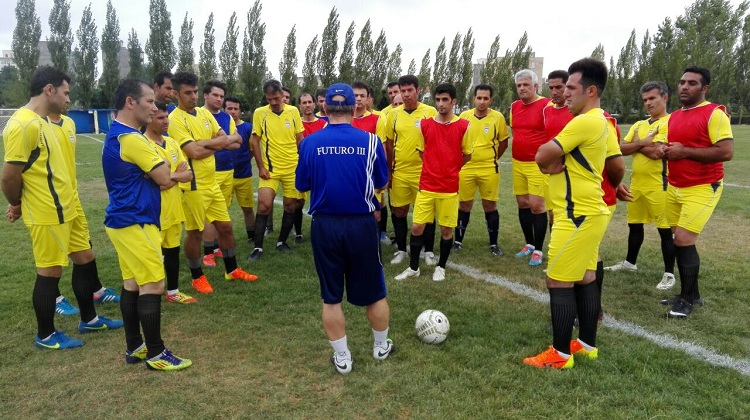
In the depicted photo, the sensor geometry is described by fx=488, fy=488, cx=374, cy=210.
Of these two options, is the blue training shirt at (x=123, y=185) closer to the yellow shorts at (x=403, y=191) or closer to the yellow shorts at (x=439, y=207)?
the yellow shorts at (x=439, y=207)

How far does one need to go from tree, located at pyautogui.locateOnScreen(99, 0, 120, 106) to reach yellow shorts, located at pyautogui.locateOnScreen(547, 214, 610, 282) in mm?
54181

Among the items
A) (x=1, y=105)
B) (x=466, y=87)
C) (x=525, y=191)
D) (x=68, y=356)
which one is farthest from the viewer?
(x=1, y=105)

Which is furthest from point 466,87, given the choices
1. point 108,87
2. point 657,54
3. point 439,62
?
point 108,87

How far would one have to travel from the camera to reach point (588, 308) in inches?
154

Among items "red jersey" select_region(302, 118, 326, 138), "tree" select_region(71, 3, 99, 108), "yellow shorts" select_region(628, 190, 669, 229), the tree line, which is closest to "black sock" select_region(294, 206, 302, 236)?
"red jersey" select_region(302, 118, 326, 138)

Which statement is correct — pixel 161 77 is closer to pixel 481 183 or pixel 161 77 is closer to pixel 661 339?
pixel 481 183

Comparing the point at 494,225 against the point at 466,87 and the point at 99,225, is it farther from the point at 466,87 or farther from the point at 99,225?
the point at 466,87

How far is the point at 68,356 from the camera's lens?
4.13 m

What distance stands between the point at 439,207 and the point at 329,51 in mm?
42776

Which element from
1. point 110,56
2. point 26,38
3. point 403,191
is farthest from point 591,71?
point 26,38

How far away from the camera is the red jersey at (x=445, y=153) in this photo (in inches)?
236

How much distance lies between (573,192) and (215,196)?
4.14 metres

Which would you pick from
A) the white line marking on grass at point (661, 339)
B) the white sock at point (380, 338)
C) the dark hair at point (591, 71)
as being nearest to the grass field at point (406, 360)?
the white line marking on grass at point (661, 339)

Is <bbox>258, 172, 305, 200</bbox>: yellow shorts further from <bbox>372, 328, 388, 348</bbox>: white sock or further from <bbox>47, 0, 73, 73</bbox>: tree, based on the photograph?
<bbox>47, 0, 73, 73</bbox>: tree
